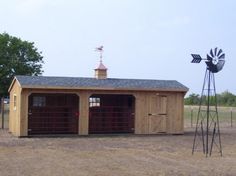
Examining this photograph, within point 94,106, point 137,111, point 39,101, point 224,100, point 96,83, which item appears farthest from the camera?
point 224,100

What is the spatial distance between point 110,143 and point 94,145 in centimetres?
122

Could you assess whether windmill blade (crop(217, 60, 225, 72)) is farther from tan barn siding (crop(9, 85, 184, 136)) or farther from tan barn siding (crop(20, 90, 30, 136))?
tan barn siding (crop(20, 90, 30, 136))

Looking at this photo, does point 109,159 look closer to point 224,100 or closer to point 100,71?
point 100,71

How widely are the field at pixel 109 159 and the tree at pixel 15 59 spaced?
29644 mm

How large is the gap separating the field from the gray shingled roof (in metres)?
4.19

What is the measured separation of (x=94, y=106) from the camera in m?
28.6

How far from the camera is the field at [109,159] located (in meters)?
13.0

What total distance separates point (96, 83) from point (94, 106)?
254cm

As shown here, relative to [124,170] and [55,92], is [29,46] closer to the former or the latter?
[55,92]

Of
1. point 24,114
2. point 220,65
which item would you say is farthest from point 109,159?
point 24,114

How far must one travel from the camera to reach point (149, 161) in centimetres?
1522

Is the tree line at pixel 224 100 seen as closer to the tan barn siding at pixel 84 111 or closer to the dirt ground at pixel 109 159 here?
the tan barn siding at pixel 84 111

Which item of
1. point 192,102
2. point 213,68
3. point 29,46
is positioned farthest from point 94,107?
point 192,102

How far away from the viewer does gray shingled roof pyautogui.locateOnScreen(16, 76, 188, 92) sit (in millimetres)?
25219
